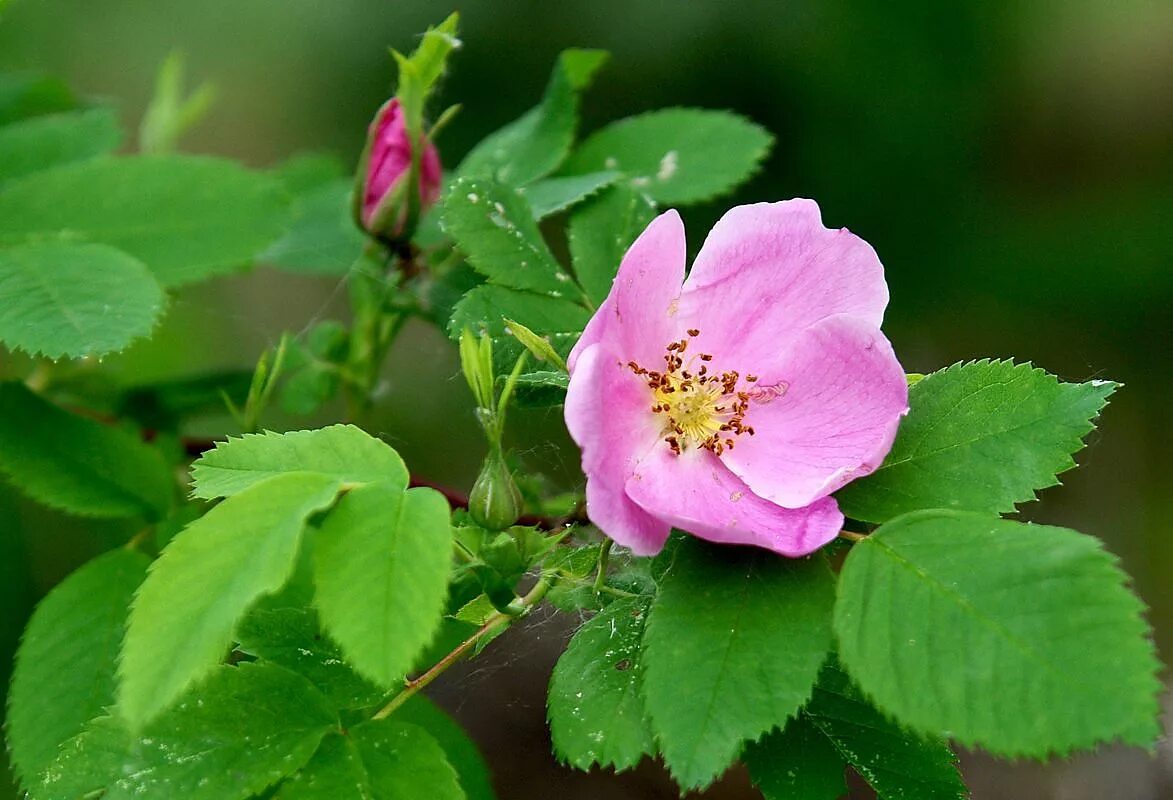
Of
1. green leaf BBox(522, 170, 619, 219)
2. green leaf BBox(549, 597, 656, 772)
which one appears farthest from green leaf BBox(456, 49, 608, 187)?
green leaf BBox(549, 597, 656, 772)

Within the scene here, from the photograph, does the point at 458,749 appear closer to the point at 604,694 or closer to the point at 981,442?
the point at 604,694

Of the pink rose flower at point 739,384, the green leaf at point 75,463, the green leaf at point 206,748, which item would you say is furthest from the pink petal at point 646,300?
the green leaf at point 75,463

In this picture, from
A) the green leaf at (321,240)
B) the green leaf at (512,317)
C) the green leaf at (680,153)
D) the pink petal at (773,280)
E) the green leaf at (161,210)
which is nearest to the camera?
the pink petal at (773,280)

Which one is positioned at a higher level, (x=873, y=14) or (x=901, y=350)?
(x=873, y=14)

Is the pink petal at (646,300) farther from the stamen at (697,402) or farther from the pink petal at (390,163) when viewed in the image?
the pink petal at (390,163)

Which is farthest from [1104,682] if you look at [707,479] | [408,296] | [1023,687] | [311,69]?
[311,69]

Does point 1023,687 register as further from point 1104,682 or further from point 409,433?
point 409,433
